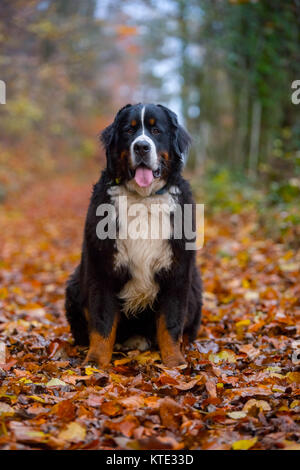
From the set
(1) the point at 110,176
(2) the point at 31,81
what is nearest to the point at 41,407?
(1) the point at 110,176

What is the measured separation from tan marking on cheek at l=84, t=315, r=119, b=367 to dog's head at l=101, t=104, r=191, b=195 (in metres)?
1.13

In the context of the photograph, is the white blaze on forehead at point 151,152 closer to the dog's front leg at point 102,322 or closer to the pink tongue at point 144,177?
the pink tongue at point 144,177

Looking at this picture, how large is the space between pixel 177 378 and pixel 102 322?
78 centimetres

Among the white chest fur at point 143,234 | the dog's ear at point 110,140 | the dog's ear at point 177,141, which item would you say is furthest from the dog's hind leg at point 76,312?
the dog's ear at point 177,141

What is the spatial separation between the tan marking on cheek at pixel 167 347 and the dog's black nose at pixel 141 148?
49.0 inches

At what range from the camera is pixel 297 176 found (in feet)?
28.3

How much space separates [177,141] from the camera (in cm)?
398

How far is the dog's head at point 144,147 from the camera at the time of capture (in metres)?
3.74

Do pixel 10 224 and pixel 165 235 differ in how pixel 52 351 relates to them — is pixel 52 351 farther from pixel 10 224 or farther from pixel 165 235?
pixel 10 224

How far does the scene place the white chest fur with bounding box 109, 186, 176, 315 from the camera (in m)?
3.80

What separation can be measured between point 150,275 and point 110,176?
0.82 metres

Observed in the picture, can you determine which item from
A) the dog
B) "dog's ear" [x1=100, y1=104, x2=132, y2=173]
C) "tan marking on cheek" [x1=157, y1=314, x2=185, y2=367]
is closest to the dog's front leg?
the dog

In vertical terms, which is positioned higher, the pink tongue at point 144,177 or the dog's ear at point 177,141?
the dog's ear at point 177,141
